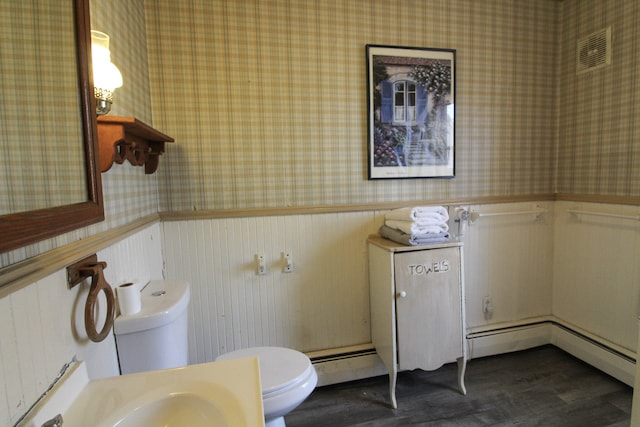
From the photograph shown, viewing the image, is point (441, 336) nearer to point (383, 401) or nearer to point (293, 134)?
point (383, 401)

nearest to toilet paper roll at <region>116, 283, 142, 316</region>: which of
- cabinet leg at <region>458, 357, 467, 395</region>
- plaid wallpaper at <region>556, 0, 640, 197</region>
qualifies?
A: cabinet leg at <region>458, 357, 467, 395</region>

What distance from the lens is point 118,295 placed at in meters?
1.10

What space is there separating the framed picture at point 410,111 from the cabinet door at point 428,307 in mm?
577

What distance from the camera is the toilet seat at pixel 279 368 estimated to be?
124 centimetres

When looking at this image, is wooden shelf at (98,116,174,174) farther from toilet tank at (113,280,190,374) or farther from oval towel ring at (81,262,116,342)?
toilet tank at (113,280,190,374)

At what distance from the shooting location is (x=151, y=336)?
1.14m

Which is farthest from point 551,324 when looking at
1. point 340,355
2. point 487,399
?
point 340,355

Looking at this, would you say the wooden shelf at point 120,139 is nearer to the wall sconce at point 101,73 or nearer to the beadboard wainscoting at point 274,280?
the wall sconce at point 101,73

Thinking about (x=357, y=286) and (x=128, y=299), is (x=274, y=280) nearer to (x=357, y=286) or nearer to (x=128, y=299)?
(x=357, y=286)

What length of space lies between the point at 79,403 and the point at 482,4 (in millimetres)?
2746

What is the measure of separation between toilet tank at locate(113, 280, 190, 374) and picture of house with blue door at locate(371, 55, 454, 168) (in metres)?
1.36

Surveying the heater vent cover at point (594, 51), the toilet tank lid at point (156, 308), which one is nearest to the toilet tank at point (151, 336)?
the toilet tank lid at point (156, 308)

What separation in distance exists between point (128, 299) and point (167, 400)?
49 cm

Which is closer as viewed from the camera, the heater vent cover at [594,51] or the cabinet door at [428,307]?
the cabinet door at [428,307]
